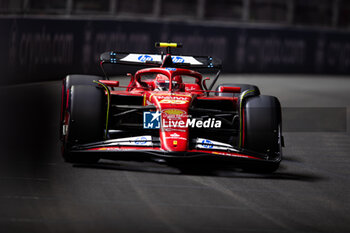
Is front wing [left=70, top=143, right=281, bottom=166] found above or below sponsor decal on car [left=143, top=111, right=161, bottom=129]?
below

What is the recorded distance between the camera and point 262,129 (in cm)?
870

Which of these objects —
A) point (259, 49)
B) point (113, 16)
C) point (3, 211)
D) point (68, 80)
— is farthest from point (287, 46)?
point (3, 211)

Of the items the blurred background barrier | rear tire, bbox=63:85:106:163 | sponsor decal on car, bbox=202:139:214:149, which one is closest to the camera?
sponsor decal on car, bbox=202:139:214:149

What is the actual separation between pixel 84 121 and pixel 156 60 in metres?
2.28

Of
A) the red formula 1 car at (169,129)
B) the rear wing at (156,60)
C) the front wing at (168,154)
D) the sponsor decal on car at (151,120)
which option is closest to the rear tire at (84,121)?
the red formula 1 car at (169,129)

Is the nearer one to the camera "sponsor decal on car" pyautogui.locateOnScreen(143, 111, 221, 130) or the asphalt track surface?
the asphalt track surface

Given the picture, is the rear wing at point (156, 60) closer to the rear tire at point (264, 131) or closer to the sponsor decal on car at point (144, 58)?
the sponsor decal on car at point (144, 58)

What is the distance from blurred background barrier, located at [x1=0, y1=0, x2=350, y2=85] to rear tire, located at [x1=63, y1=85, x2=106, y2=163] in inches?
315

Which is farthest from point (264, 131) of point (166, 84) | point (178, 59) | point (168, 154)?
point (178, 59)

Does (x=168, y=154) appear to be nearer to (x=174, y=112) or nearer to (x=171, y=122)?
(x=171, y=122)

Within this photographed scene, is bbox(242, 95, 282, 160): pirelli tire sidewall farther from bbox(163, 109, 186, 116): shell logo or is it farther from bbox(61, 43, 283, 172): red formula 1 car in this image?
bbox(163, 109, 186, 116): shell logo

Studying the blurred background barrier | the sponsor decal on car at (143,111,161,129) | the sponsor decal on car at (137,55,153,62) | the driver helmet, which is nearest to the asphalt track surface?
the sponsor decal on car at (143,111,161,129)

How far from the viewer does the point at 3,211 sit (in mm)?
6238

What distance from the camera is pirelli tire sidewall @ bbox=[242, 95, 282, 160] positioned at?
8672mm
